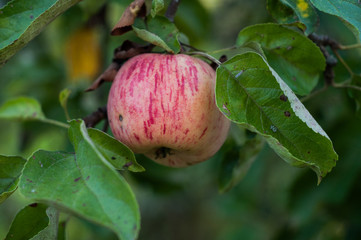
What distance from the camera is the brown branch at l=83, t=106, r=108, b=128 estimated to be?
3.87 ft

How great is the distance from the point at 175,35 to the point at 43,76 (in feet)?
5.10

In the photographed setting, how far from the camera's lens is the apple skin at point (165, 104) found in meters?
0.97

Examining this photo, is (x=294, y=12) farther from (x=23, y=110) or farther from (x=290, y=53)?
(x=23, y=110)

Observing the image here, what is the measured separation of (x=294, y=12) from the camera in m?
1.08

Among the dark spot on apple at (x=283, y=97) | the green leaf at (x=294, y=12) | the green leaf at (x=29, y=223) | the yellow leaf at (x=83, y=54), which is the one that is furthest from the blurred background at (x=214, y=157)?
the dark spot on apple at (x=283, y=97)

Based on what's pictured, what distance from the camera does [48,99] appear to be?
6.93 feet

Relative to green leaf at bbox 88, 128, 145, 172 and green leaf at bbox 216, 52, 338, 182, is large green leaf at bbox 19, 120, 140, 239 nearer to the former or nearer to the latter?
green leaf at bbox 88, 128, 145, 172

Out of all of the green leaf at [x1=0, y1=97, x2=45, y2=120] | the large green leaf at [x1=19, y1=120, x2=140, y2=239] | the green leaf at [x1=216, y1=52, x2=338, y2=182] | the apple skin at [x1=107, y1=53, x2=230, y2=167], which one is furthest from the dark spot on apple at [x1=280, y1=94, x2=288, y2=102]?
the green leaf at [x1=0, y1=97, x2=45, y2=120]

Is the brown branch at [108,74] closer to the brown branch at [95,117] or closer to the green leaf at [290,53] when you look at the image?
the brown branch at [95,117]

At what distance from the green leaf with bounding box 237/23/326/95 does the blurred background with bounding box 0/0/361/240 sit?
0.28m

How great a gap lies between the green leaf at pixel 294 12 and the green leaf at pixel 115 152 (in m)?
0.47

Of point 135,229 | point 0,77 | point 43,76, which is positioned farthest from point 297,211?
point 0,77

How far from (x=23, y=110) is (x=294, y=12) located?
826 millimetres

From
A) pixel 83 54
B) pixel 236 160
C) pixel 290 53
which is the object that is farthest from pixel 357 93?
pixel 83 54
